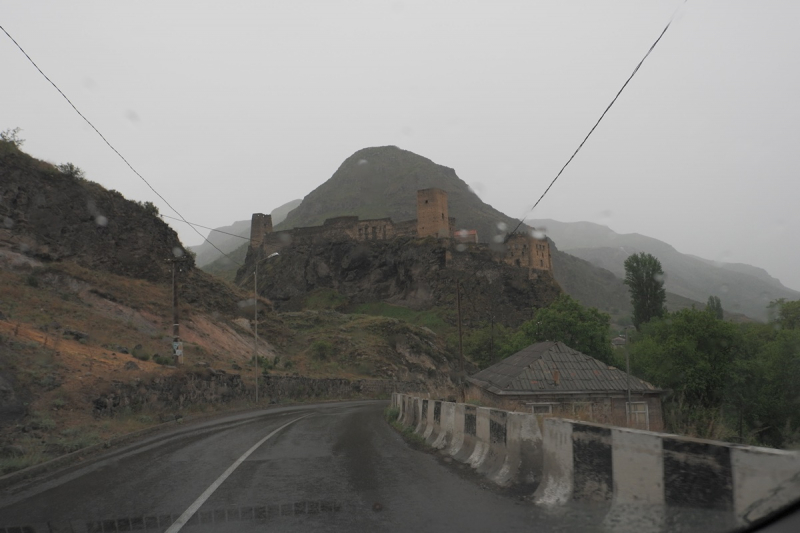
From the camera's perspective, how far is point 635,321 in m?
75.1

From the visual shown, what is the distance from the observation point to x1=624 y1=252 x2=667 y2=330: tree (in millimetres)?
73375

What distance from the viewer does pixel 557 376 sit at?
26.6 meters

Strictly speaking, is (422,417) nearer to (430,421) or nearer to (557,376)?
(430,421)

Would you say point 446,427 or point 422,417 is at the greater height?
point 446,427

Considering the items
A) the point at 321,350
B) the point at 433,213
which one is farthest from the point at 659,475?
the point at 433,213

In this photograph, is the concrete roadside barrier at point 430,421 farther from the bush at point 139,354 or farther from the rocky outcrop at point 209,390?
the bush at point 139,354

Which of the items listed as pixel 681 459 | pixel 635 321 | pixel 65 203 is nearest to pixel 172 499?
pixel 681 459

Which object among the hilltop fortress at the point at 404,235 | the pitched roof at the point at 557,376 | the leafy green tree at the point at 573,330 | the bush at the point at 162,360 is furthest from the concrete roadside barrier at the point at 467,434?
the hilltop fortress at the point at 404,235

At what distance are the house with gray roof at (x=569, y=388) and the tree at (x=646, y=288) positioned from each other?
48.3 meters

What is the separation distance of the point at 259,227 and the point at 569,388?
8854 cm

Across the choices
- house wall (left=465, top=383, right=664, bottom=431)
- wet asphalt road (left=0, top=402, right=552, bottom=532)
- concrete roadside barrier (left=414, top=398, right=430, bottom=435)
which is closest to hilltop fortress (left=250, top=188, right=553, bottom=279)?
house wall (left=465, top=383, right=664, bottom=431)

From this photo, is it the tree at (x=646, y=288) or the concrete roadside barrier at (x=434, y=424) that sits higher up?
the tree at (x=646, y=288)

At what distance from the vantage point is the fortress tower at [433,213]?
94.9m

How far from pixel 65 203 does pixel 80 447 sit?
32.0 meters
